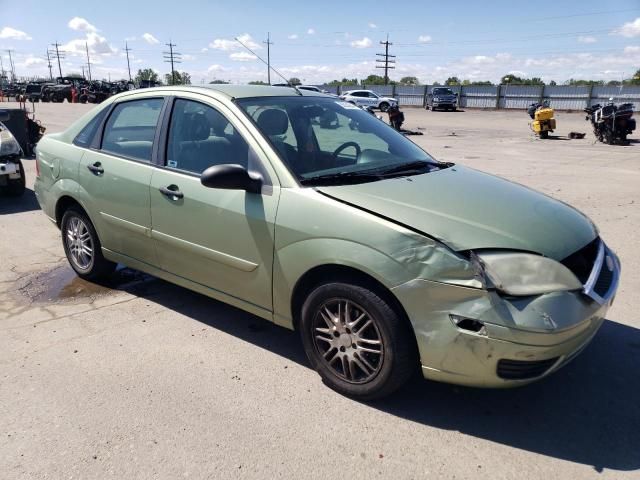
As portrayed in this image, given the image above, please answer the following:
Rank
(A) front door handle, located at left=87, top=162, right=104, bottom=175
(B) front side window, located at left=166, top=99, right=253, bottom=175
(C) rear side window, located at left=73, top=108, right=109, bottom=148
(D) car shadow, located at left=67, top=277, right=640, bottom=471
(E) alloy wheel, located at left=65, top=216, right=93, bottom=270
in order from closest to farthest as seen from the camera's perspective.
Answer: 1. (D) car shadow, located at left=67, top=277, right=640, bottom=471
2. (B) front side window, located at left=166, top=99, right=253, bottom=175
3. (A) front door handle, located at left=87, top=162, right=104, bottom=175
4. (C) rear side window, located at left=73, top=108, right=109, bottom=148
5. (E) alloy wheel, located at left=65, top=216, right=93, bottom=270

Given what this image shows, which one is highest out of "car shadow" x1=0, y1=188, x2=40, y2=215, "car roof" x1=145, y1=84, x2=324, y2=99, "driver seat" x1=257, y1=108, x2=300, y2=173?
"car roof" x1=145, y1=84, x2=324, y2=99

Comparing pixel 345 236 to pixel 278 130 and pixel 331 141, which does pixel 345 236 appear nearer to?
pixel 278 130

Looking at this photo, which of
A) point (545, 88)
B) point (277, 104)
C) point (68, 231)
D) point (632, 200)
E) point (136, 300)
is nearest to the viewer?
point (277, 104)

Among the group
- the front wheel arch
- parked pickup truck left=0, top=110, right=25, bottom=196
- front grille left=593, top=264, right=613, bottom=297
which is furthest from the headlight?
parked pickup truck left=0, top=110, right=25, bottom=196

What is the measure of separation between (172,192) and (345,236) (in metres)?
1.46

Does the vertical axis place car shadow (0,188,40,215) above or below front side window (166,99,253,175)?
below

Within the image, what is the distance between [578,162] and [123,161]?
12.0 m

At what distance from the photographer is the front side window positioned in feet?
11.4

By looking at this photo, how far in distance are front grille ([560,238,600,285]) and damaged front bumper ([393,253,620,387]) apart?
163 mm

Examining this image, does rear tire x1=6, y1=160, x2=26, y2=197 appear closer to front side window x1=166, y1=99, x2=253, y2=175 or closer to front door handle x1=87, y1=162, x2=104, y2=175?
front door handle x1=87, y1=162, x2=104, y2=175

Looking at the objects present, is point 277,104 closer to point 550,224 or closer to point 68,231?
point 550,224

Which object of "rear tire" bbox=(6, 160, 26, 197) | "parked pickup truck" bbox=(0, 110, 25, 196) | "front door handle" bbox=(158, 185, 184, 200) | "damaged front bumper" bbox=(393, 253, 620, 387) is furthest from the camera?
"rear tire" bbox=(6, 160, 26, 197)

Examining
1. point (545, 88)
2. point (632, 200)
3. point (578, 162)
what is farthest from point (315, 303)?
point (545, 88)

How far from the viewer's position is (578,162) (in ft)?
42.6
